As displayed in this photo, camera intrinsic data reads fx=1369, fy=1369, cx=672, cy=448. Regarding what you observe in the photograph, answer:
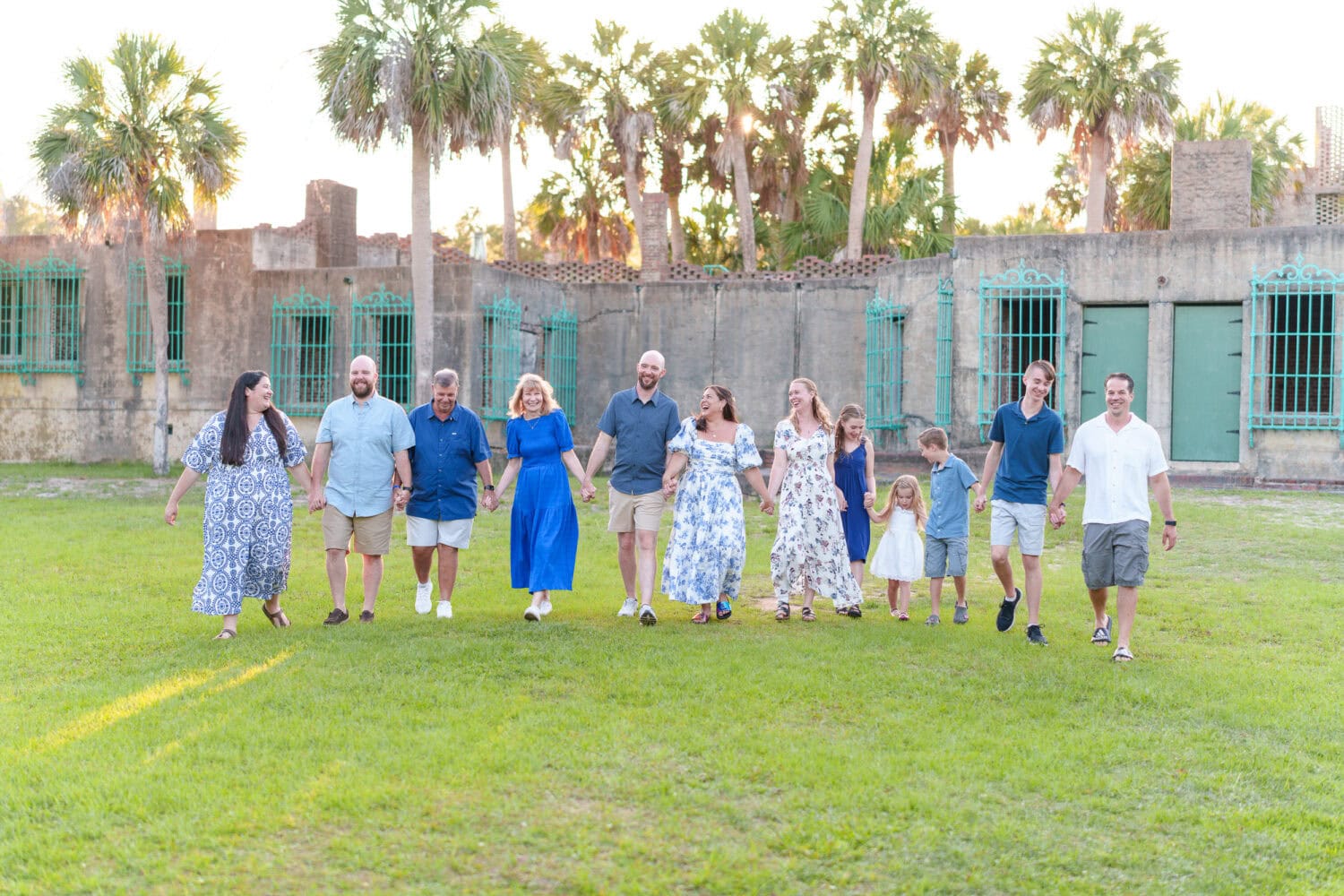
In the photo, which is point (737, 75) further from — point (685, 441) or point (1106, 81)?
point (685, 441)

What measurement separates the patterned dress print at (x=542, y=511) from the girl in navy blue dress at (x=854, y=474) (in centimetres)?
188

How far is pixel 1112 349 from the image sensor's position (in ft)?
61.6

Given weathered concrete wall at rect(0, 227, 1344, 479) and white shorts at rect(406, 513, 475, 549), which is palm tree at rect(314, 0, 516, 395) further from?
white shorts at rect(406, 513, 475, 549)

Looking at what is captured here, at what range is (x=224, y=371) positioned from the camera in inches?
878

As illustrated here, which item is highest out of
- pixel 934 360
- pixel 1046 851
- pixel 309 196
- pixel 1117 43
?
pixel 1117 43

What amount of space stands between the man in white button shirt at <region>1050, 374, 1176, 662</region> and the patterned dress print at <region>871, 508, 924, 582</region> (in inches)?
58.4

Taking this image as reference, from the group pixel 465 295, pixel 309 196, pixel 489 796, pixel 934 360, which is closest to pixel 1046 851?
pixel 489 796

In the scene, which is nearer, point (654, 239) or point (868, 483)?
point (868, 483)

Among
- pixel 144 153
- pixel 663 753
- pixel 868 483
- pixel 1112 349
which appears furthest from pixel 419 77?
pixel 663 753

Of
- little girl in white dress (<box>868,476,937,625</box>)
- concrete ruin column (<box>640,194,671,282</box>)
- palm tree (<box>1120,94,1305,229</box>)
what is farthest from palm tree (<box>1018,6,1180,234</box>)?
little girl in white dress (<box>868,476,937,625</box>)

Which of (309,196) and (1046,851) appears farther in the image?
(309,196)

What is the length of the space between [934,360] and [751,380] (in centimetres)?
371

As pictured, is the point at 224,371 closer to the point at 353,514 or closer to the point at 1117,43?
the point at 353,514

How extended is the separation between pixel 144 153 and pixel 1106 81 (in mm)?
16841
